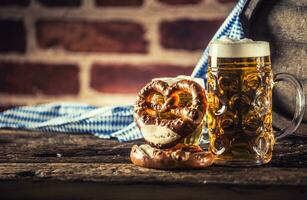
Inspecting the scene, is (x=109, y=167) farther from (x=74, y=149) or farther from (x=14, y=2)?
(x=14, y=2)

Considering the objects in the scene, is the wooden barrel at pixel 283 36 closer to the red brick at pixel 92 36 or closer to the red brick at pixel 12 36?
the red brick at pixel 92 36

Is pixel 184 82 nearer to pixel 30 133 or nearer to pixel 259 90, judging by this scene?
pixel 259 90

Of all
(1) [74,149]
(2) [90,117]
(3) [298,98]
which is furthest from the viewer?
(2) [90,117]

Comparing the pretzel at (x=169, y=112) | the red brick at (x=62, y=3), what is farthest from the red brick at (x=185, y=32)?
the pretzel at (x=169, y=112)

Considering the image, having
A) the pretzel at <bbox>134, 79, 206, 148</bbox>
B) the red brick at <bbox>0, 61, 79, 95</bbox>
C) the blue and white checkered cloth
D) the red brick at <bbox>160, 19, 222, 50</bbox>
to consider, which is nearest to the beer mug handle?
the pretzel at <bbox>134, 79, 206, 148</bbox>

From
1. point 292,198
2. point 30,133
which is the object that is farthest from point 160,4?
point 292,198

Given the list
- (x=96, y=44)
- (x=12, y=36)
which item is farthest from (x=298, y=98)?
(x=12, y=36)
